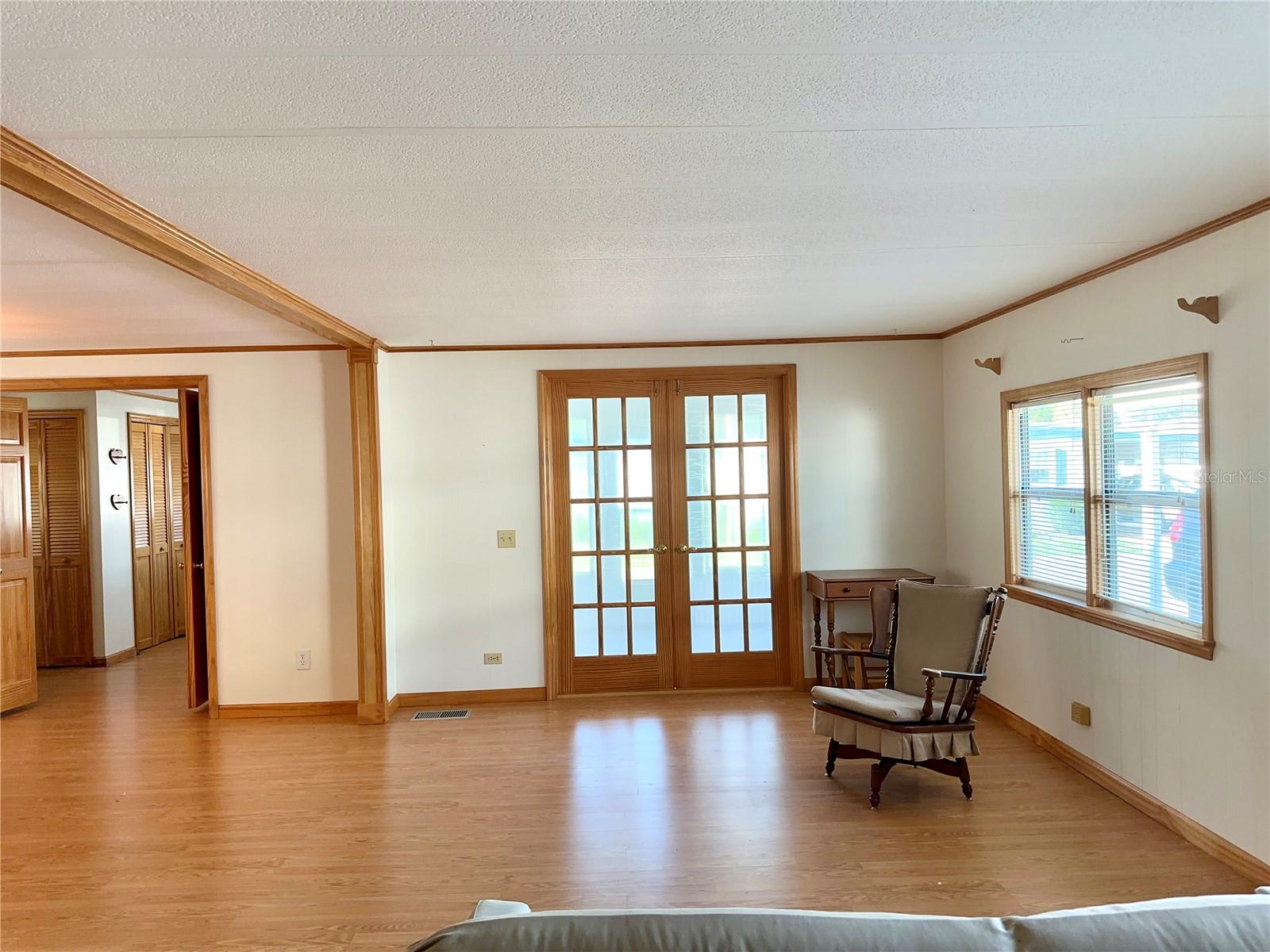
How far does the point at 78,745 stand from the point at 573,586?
10.1ft

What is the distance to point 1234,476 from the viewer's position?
9.96ft

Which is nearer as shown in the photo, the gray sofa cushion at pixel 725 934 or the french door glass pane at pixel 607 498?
the gray sofa cushion at pixel 725 934

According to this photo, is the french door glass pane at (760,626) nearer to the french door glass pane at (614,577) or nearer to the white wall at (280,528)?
the french door glass pane at (614,577)

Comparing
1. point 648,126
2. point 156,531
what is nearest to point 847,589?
point 648,126

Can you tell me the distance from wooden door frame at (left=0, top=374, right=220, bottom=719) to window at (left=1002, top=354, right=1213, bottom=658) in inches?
193

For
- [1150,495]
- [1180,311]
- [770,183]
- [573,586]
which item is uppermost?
[770,183]

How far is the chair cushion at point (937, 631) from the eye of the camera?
13.3 ft

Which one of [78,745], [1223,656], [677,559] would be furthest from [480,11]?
[78,745]

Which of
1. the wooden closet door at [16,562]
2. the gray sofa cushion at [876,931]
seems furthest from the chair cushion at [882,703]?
the wooden closet door at [16,562]

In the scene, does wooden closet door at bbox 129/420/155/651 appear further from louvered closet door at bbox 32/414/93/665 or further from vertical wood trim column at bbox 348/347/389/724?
vertical wood trim column at bbox 348/347/389/724

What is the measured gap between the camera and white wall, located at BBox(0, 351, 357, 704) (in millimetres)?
5438

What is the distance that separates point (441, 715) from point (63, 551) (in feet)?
13.8

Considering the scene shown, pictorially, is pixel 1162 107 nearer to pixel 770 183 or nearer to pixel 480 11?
pixel 770 183

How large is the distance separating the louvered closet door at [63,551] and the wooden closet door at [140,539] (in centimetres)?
51
